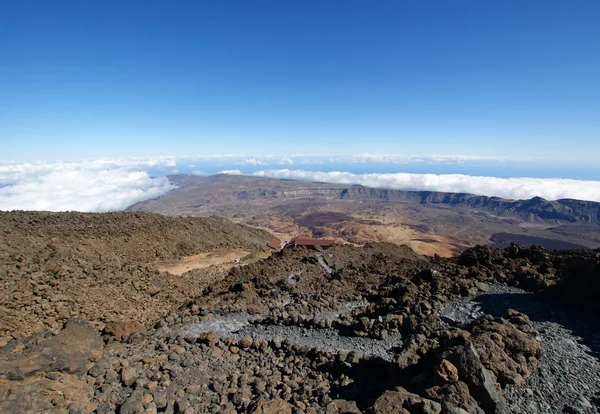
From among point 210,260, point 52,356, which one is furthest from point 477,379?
Answer: point 210,260

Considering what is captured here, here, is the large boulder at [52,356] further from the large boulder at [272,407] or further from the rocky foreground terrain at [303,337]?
the large boulder at [272,407]

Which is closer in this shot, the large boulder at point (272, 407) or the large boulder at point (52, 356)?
the large boulder at point (272, 407)

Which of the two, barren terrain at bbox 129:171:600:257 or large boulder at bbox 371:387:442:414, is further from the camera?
barren terrain at bbox 129:171:600:257

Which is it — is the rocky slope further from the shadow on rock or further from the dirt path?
the shadow on rock

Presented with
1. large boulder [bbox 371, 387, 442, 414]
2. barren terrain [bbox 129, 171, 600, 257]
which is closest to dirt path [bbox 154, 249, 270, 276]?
large boulder [bbox 371, 387, 442, 414]

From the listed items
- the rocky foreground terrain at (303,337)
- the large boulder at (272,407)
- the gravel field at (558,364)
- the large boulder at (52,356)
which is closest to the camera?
the gravel field at (558,364)

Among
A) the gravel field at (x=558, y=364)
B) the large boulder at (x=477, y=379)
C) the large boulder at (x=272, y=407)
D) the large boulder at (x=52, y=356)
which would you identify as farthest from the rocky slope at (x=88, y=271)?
the gravel field at (x=558, y=364)

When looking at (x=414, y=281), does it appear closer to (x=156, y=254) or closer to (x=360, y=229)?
(x=156, y=254)

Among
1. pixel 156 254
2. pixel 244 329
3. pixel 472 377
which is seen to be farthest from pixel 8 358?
pixel 156 254
